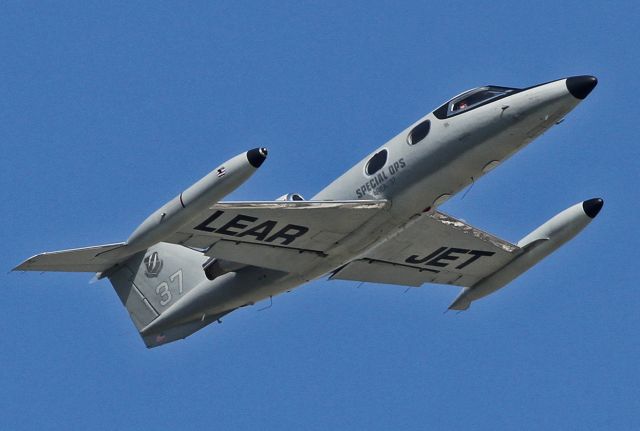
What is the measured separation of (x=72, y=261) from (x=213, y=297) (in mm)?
4963

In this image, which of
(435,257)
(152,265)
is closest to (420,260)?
(435,257)

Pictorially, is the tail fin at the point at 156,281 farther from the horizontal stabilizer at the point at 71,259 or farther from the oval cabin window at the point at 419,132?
the oval cabin window at the point at 419,132

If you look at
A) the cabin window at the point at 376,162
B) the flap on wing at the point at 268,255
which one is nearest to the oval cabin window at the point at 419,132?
the cabin window at the point at 376,162

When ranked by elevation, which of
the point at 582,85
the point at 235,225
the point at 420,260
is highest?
the point at 235,225

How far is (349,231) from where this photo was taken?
3831cm

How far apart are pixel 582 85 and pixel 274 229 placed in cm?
1001

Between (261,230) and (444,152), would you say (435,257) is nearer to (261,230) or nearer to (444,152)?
(444,152)

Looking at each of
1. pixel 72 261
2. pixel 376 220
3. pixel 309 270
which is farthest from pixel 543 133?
pixel 72 261

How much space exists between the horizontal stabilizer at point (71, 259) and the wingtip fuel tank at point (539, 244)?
1358cm

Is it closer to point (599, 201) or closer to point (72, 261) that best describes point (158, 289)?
point (72, 261)

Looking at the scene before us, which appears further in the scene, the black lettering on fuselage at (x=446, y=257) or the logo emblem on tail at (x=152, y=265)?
the logo emblem on tail at (x=152, y=265)

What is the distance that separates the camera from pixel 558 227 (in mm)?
43344

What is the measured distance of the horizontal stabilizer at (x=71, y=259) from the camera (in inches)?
1458

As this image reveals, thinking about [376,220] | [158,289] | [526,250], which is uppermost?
[158,289]
